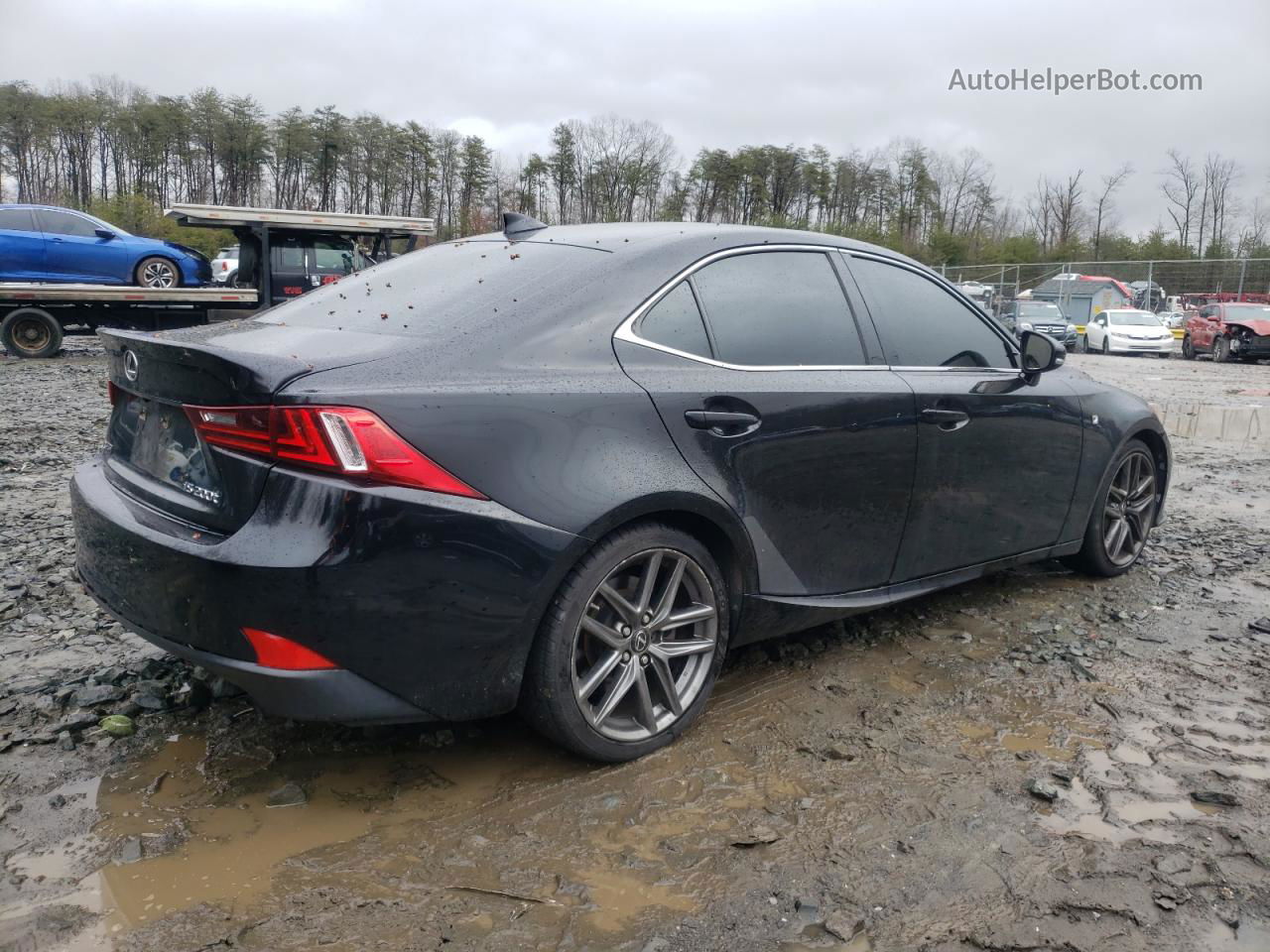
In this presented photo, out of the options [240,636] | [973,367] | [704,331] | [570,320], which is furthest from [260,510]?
[973,367]

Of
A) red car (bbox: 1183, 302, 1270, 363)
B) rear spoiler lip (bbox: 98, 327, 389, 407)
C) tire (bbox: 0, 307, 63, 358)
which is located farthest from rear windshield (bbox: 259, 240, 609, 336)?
red car (bbox: 1183, 302, 1270, 363)

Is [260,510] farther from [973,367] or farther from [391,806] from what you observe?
[973,367]

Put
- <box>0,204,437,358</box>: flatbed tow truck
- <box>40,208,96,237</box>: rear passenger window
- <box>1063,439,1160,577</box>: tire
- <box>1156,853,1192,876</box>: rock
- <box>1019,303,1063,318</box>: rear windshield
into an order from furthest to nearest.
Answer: <box>1019,303,1063,318</box>: rear windshield < <box>40,208,96,237</box>: rear passenger window < <box>0,204,437,358</box>: flatbed tow truck < <box>1063,439,1160,577</box>: tire < <box>1156,853,1192,876</box>: rock

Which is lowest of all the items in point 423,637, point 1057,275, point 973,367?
point 423,637

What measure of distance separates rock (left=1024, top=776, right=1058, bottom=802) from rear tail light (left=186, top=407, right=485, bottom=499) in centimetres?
179

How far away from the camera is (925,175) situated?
7050 centimetres

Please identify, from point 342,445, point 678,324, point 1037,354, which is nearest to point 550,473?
point 342,445

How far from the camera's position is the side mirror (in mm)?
4090

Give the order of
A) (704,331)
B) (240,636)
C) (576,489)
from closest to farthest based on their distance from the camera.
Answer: (240,636) < (576,489) < (704,331)

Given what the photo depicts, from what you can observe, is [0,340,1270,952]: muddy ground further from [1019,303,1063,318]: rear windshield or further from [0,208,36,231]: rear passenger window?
[1019,303,1063,318]: rear windshield

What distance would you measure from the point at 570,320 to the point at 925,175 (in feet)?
242

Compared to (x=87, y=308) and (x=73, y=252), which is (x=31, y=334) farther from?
(x=73, y=252)

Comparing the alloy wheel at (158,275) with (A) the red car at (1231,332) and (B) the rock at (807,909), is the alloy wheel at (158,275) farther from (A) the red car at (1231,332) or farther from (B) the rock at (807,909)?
(A) the red car at (1231,332)

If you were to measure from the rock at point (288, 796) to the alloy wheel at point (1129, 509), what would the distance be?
3.73 meters
